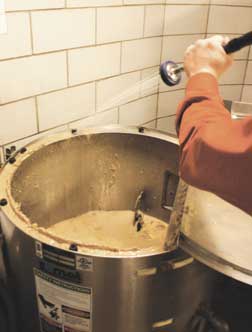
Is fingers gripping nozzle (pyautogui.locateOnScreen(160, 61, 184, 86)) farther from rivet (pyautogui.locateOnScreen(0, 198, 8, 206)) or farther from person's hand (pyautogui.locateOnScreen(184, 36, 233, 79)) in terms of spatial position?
rivet (pyautogui.locateOnScreen(0, 198, 8, 206))

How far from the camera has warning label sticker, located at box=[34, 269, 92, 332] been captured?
579 millimetres

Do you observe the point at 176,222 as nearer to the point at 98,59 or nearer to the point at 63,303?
the point at 63,303

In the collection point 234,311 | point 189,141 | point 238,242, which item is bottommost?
point 234,311

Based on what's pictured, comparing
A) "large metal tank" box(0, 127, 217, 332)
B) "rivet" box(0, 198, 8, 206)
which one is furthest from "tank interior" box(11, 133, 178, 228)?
"rivet" box(0, 198, 8, 206)

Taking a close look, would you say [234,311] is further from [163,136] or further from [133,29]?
[133,29]

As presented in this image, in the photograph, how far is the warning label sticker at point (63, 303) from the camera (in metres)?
0.58

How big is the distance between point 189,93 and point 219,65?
0.23 ft

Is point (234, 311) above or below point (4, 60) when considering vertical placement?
below

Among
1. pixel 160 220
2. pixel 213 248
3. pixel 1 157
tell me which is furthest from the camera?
pixel 160 220

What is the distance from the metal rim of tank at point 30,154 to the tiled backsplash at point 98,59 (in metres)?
0.08

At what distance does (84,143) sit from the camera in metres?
0.90

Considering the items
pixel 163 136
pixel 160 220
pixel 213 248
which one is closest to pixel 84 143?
pixel 163 136

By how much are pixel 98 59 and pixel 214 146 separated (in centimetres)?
62

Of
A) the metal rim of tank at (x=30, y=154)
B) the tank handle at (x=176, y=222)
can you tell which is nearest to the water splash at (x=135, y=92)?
the metal rim of tank at (x=30, y=154)
